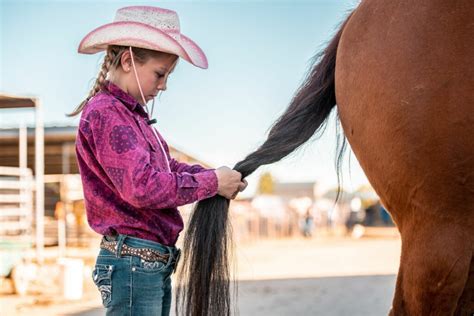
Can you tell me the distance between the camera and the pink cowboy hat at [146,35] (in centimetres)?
178

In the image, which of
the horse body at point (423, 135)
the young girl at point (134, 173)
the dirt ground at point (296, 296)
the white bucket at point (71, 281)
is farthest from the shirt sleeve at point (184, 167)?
the white bucket at point (71, 281)

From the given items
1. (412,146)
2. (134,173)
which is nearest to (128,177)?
(134,173)

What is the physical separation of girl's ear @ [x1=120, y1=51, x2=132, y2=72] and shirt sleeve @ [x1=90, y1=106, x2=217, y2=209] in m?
0.13

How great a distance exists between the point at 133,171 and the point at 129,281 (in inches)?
12.0

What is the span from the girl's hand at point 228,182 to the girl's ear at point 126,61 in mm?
369

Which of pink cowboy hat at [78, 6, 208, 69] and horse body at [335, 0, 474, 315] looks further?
pink cowboy hat at [78, 6, 208, 69]

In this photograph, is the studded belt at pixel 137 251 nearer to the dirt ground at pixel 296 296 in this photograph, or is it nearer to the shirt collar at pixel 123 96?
the shirt collar at pixel 123 96

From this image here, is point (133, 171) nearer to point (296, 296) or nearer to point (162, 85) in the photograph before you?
point (162, 85)

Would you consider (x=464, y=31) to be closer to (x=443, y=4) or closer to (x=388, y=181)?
(x=443, y=4)

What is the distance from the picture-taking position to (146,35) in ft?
5.86

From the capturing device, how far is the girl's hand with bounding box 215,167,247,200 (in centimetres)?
182

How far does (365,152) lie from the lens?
1.79 m

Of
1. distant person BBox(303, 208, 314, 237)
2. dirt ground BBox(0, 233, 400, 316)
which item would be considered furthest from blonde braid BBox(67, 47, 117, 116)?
distant person BBox(303, 208, 314, 237)

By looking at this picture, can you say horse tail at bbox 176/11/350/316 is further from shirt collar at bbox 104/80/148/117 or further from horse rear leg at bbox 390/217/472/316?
horse rear leg at bbox 390/217/472/316
